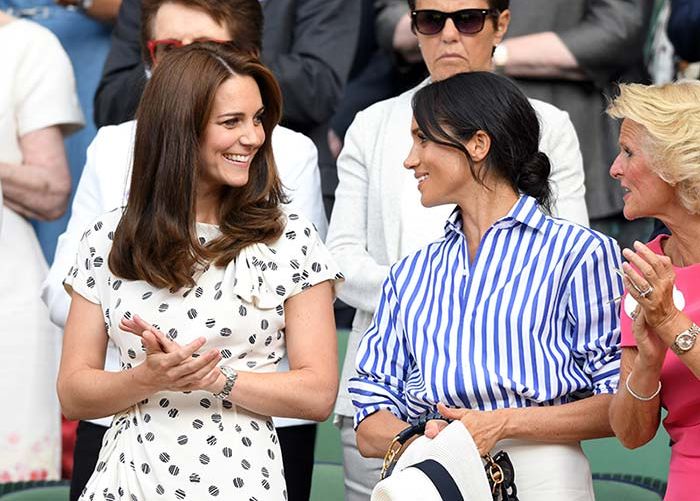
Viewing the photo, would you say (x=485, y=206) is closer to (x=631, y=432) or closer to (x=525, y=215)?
(x=525, y=215)

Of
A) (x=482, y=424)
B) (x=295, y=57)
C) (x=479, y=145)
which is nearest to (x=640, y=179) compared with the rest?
(x=479, y=145)

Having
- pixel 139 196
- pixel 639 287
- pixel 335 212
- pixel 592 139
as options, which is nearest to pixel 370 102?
pixel 592 139

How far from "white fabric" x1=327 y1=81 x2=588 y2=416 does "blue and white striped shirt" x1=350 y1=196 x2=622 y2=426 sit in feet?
1.73

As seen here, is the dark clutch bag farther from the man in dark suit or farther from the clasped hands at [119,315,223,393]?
the man in dark suit

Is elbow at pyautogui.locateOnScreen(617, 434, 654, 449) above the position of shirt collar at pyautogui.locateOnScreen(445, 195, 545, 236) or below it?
below

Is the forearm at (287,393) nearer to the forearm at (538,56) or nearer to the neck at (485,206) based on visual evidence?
the neck at (485,206)

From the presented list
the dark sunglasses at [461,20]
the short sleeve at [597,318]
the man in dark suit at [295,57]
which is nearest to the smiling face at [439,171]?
the short sleeve at [597,318]

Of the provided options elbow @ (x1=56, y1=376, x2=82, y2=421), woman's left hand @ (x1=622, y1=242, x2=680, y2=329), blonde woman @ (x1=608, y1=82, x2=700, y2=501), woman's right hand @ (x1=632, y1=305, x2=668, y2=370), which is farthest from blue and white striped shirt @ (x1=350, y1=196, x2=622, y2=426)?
elbow @ (x1=56, y1=376, x2=82, y2=421)

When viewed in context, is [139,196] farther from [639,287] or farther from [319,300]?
[639,287]

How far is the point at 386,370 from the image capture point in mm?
3738

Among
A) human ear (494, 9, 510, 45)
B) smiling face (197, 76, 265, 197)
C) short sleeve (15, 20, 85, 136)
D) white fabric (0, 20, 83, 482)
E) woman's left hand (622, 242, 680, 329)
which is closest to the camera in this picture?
woman's left hand (622, 242, 680, 329)

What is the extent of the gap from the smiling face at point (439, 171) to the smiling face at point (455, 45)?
2.45 ft

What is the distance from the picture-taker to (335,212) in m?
4.49

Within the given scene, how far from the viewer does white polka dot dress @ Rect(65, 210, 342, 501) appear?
3.48 meters
